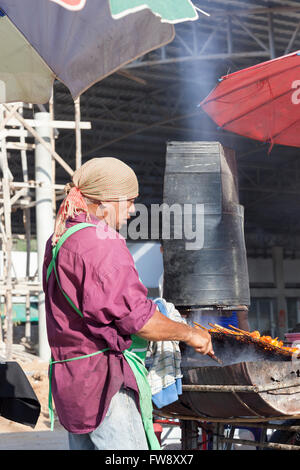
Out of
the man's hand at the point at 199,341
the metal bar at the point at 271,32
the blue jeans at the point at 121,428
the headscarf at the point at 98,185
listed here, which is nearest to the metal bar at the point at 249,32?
the metal bar at the point at 271,32

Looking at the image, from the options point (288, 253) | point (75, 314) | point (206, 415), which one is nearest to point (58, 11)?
point (75, 314)

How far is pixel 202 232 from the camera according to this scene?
5504 mm

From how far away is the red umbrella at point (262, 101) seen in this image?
6.05 m

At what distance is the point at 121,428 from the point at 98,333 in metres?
0.38

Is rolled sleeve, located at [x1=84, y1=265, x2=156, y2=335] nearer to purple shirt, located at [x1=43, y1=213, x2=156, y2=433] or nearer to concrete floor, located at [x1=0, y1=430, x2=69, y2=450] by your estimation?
purple shirt, located at [x1=43, y1=213, x2=156, y2=433]

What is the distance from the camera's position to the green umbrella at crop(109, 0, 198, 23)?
3145mm

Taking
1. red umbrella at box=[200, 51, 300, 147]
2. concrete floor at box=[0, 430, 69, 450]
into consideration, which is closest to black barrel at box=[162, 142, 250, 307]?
red umbrella at box=[200, 51, 300, 147]

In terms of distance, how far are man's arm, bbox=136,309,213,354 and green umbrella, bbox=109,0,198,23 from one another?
5.03ft

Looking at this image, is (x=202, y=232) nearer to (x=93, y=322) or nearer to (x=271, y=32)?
(x=93, y=322)

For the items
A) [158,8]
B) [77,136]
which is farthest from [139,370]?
[77,136]

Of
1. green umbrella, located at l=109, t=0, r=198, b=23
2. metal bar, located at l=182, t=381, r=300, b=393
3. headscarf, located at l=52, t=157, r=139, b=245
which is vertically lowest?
metal bar, located at l=182, t=381, r=300, b=393

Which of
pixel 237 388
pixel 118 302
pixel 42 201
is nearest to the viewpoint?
pixel 118 302
